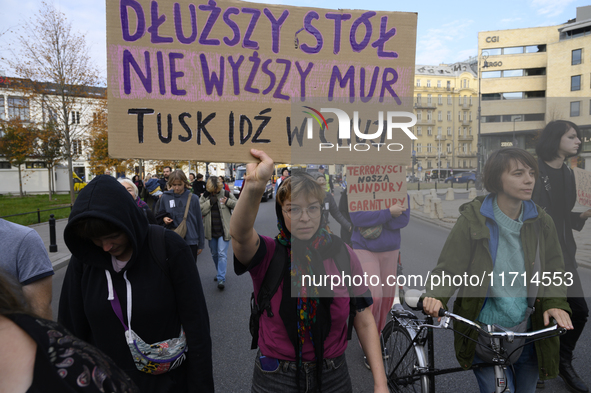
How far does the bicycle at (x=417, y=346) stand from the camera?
79.0 inches

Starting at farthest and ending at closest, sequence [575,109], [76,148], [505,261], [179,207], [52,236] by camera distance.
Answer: [76,148]
[52,236]
[179,207]
[575,109]
[505,261]

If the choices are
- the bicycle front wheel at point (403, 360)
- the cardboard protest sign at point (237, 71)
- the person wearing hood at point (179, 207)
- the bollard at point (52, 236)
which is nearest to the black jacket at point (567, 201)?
the bicycle front wheel at point (403, 360)

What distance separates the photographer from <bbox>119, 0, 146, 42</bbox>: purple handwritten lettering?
5.61 ft

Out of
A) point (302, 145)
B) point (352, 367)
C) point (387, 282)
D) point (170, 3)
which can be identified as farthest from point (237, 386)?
point (170, 3)

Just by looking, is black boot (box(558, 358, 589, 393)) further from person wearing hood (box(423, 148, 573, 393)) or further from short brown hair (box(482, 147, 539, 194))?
short brown hair (box(482, 147, 539, 194))

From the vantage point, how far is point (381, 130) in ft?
6.19

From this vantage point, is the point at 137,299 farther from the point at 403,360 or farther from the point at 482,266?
the point at 403,360

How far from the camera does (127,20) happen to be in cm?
173

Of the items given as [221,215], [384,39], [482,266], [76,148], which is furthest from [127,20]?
[76,148]

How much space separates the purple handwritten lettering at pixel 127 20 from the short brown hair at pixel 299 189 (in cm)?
101

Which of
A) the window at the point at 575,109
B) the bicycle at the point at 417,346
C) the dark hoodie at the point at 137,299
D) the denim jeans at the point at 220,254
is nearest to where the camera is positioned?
the dark hoodie at the point at 137,299

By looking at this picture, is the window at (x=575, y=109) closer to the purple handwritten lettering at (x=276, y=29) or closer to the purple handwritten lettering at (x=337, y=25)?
the purple handwritten lettering at (x=337, y=25)

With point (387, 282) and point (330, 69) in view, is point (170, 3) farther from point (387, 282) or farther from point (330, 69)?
point (387, 282)

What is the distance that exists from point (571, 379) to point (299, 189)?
309cm
